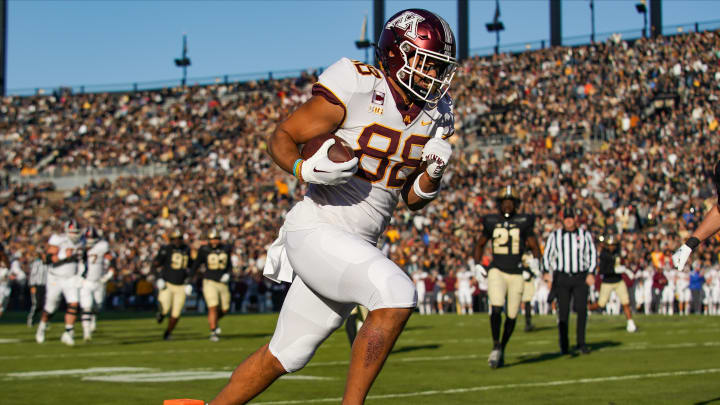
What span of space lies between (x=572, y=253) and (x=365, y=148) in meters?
8.32

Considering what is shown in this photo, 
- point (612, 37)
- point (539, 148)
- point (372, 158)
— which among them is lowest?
point (372, 158)

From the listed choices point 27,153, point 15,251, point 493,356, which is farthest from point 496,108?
point 493,356

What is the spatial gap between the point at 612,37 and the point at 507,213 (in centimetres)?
2581

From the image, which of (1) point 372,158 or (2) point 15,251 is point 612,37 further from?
(1) point 372,158

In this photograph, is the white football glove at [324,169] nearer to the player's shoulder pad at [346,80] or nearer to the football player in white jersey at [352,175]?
the football player in white jersey at [352,175]

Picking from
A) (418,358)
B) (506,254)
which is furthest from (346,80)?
(418,358)

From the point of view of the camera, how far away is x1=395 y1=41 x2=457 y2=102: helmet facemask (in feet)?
14.6

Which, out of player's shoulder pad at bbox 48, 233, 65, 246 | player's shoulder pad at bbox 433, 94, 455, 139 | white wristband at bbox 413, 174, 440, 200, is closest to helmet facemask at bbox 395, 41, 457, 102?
player's shoulder pad at bbox 433, 94, 455, 139

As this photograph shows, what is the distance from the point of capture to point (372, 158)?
442 cm

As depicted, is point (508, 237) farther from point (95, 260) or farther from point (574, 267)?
point (95, 260)

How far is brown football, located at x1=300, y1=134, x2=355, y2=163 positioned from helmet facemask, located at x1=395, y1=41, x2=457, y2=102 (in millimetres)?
425

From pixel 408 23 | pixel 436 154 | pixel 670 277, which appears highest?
pixel 408 23

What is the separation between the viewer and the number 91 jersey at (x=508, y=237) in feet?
36.2

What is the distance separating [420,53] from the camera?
4465mm
